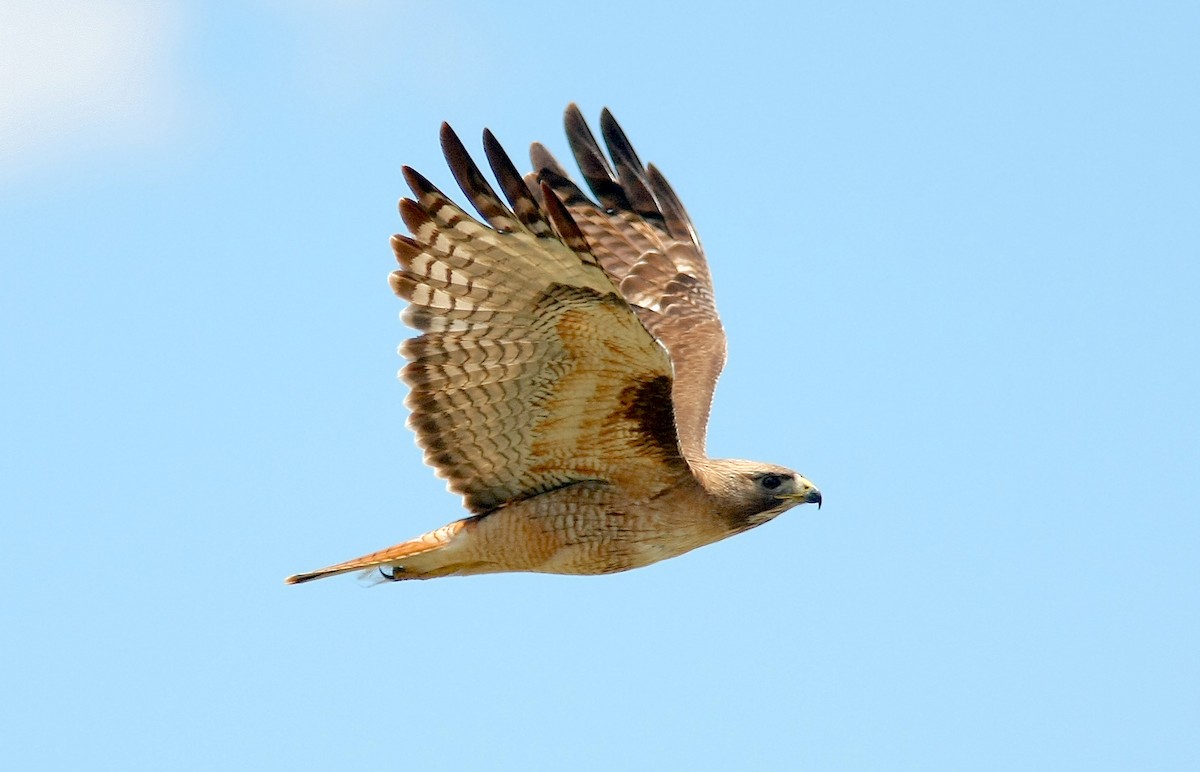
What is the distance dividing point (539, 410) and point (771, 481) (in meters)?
1.30

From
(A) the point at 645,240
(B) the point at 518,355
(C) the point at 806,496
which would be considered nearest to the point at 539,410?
(B) the point at 518,355

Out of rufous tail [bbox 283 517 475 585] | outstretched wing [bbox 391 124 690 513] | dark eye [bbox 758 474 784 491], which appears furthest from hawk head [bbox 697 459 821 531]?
rufous tail [bbox 283 517 475 585]

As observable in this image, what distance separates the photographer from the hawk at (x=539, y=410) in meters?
7.35

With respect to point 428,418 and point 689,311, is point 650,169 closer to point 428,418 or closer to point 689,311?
point 689,311

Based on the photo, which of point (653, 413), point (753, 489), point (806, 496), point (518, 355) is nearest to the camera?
point (518, 355)

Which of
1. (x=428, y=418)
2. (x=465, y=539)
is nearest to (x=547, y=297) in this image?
(x=428, y=418)

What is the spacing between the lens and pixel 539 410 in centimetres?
804

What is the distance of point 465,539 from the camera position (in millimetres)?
8367

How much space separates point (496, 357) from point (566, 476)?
2.95ft

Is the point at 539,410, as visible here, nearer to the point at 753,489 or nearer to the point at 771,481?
the point at 753,489

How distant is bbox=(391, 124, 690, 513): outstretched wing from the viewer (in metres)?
7.30

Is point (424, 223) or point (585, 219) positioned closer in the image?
point (424, 223)

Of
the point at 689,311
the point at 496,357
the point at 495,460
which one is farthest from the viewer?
the point at 689,311

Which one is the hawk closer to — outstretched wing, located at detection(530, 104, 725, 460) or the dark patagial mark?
the dark patagial mark
